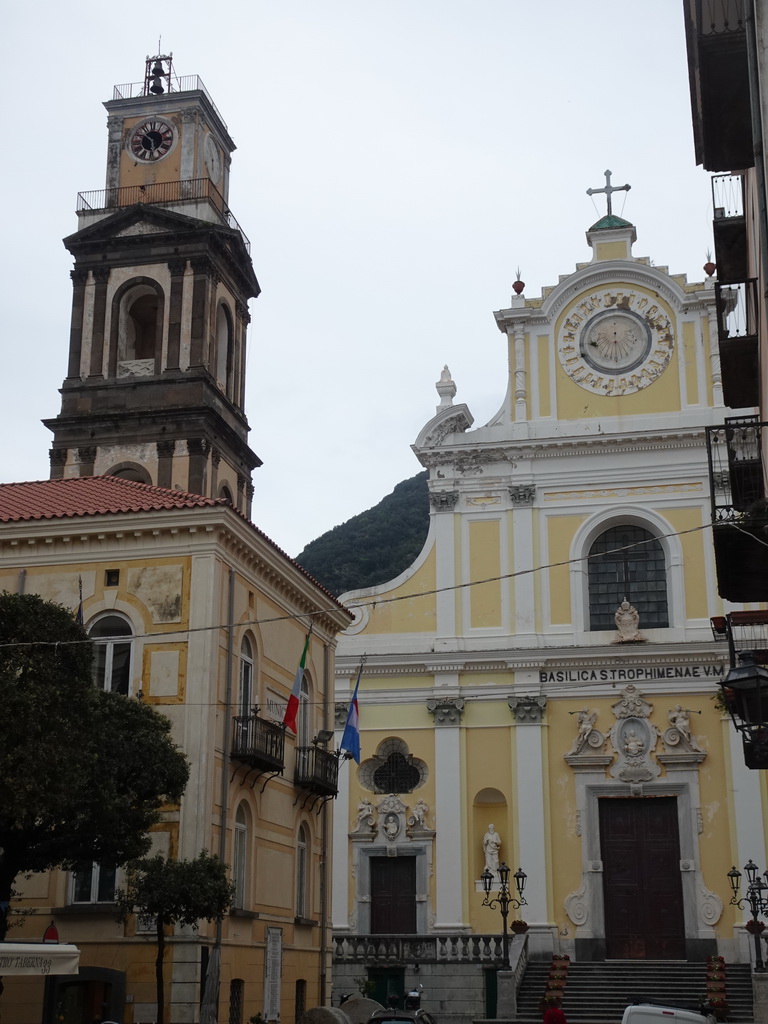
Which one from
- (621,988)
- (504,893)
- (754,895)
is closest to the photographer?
(504,893)

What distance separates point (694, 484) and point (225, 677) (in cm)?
1678

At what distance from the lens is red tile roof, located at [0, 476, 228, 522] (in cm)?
2248

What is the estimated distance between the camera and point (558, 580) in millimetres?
35062

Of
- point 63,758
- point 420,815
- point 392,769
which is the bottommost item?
point 63,758

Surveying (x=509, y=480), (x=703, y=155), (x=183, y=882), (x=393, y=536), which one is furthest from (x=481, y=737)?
(x=393, y=536)

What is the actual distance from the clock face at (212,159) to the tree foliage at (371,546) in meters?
32.5

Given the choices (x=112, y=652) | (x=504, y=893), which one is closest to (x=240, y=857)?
(x=112, y=652)

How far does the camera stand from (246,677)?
23.4 meters

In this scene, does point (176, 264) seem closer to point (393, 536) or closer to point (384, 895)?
point (384, 895)

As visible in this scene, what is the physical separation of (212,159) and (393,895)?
19.8m

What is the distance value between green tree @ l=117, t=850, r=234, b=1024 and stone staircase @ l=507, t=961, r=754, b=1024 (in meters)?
A: 11.2

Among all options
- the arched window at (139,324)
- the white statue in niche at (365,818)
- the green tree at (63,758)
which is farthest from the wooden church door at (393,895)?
the green tree at (63,758)

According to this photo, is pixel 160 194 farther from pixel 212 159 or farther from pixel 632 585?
pixel 632 585

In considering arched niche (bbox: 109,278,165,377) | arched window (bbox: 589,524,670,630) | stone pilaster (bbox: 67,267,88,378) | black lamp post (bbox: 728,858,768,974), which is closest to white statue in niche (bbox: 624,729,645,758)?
arched window (bbox: 589,524,670,630)
